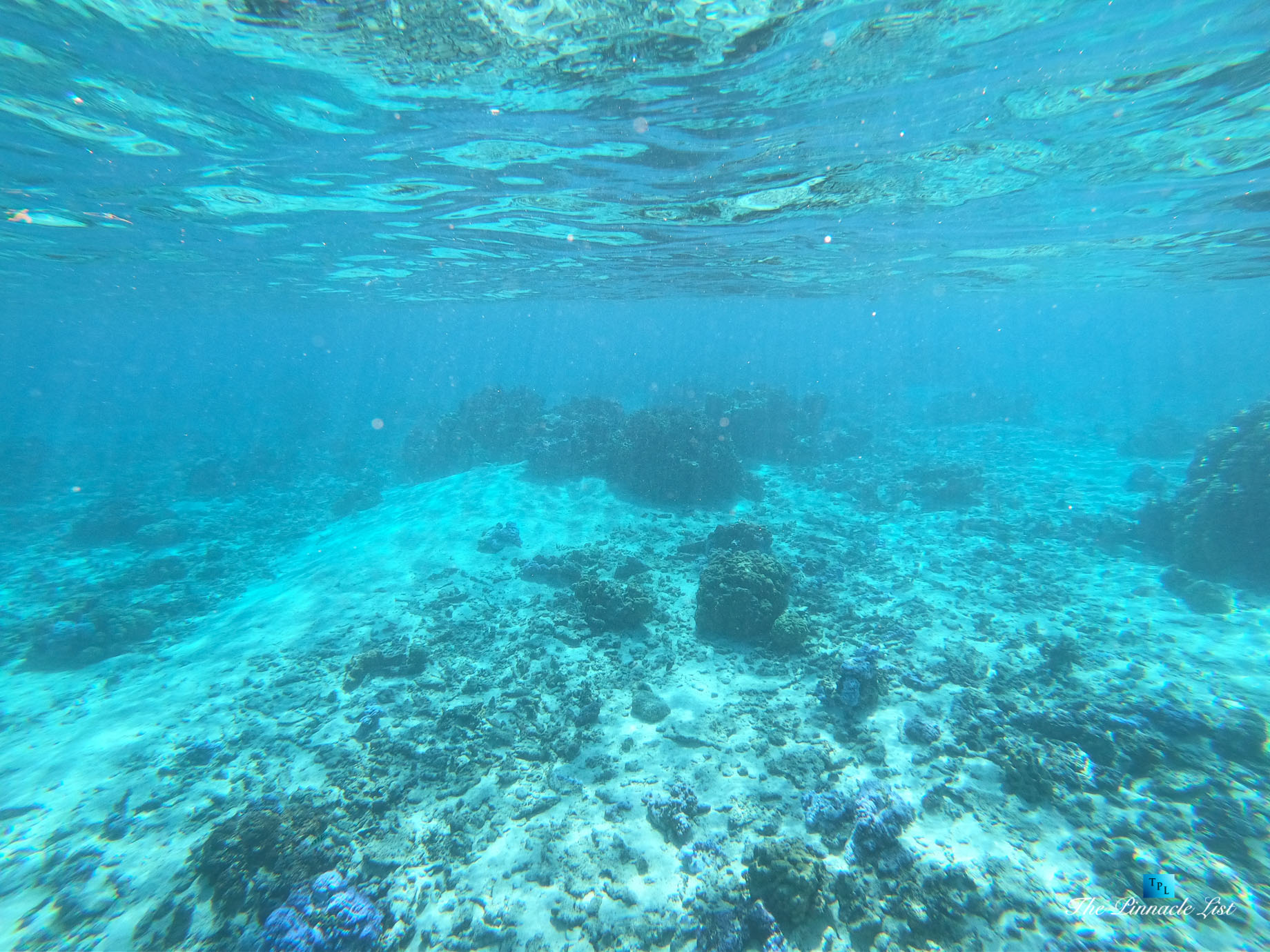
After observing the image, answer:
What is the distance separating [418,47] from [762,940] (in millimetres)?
12639

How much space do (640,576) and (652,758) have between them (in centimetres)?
531

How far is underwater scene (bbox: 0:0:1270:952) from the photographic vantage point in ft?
16.3

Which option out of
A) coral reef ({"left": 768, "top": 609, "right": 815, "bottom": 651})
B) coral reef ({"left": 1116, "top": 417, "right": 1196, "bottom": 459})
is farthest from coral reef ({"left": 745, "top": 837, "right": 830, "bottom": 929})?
coral reef ({"left": 1116, "top": 417, "right": 1196, "bottom": 459})

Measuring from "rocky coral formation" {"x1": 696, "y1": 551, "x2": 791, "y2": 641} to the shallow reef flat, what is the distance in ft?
0.19

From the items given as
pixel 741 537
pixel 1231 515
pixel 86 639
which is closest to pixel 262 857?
pixel 86 639

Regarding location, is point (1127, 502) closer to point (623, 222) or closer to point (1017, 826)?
point (1017, 826)

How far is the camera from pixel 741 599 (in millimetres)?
8969

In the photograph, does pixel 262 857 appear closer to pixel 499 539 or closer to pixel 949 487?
pixel 499 539

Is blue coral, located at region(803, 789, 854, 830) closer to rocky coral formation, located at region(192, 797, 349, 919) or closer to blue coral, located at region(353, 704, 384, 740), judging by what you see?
rocky coral formation, located at region(192, 797, 349, 919)

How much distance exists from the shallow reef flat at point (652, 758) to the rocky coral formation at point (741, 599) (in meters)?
0.06

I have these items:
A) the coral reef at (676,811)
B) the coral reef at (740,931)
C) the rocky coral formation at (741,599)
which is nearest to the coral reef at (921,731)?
the rocky coral formation at (741,599)

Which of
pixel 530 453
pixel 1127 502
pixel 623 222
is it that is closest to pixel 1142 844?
pixel 1127 502

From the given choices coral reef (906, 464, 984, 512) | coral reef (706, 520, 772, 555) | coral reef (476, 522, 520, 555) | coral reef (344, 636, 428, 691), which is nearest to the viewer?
coral reef (344, 636, 428, 691)

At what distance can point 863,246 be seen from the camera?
873 inches
